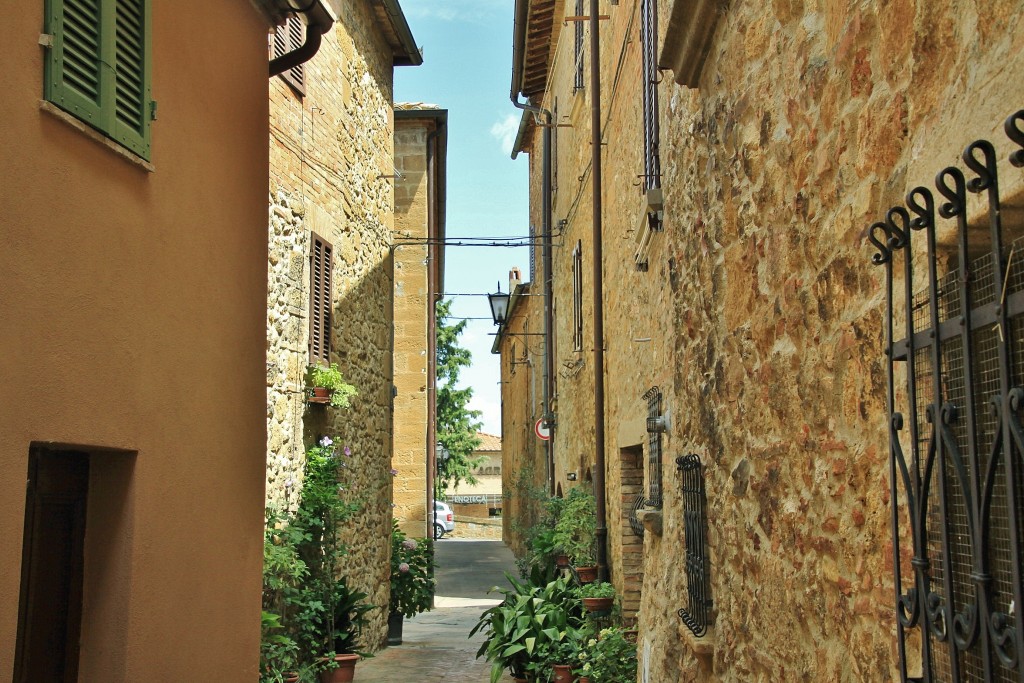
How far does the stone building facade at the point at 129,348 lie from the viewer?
3.79 meters

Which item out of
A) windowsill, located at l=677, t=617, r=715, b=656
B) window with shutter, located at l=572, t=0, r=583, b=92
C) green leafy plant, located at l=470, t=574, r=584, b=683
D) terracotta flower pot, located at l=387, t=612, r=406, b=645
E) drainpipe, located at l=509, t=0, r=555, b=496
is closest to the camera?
windowsill, located at l=677, t=617, r=715, b=656

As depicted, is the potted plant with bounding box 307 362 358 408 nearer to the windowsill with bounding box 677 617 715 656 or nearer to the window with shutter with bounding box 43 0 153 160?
the window with shutter with bounding box 43 0 153 160

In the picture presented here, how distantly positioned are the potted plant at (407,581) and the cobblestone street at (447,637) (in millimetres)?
252

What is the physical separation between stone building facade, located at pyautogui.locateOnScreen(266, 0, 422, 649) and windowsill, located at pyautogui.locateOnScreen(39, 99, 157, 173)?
11.2ft

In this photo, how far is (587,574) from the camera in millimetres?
10453

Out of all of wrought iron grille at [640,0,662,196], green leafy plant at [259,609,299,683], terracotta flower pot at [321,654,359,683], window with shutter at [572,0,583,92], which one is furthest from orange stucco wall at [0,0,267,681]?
window with shutter at [572,0,583,92]

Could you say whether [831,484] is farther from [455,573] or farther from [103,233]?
[455,573]

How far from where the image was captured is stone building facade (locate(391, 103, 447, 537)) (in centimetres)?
1819

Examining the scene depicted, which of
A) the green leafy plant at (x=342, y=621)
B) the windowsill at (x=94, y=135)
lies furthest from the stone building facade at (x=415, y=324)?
the windowsill at (x=94, y=135)

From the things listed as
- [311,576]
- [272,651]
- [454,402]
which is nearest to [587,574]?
[311,576]

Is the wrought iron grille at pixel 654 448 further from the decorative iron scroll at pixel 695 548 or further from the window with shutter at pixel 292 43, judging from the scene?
the window with shutter at pixel 292 43

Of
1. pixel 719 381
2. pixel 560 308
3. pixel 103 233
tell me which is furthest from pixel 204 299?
pixel 560 308

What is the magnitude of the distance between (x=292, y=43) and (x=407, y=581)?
7.20 metres

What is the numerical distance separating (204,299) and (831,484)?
336cm
